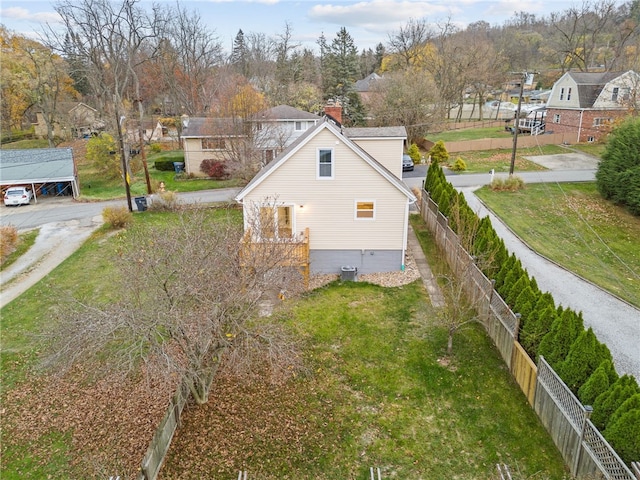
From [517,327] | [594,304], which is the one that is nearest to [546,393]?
[517,327]

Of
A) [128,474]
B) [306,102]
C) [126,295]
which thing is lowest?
[128,474]

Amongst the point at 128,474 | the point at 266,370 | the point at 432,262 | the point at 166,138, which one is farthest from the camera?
the point at 166,138

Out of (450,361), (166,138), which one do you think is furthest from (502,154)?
(166,138)

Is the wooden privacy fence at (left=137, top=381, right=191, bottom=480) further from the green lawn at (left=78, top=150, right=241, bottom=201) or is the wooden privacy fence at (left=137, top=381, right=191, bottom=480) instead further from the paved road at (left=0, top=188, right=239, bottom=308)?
the green lawn at (left=78, top=150, right=241, bottom=201)

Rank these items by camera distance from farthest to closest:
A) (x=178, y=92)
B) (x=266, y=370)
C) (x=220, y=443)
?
1. (x=178, y=92)
2. (x=266, y=370)
3. (x=220, y=443)

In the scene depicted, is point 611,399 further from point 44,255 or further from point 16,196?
point 16,196

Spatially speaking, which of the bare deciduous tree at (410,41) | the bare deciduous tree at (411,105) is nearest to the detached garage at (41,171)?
the bare deciduous tree at (411,105)

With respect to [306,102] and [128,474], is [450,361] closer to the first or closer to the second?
[128,474]
